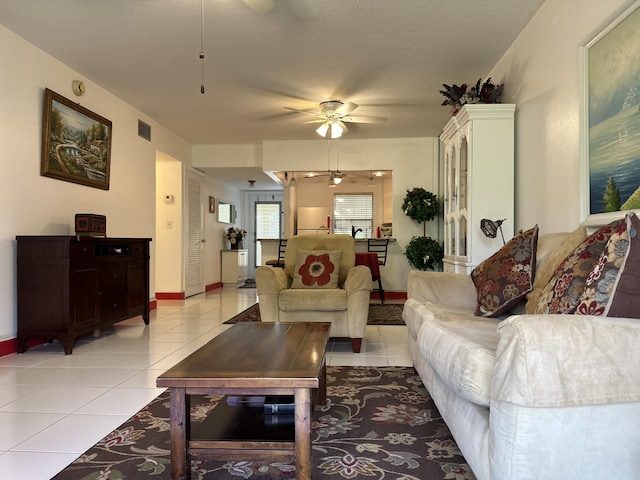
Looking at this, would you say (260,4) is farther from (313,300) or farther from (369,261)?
(369,261)

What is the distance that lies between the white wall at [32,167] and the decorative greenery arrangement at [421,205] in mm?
3765

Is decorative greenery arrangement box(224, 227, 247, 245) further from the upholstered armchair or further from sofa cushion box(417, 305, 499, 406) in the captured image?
sofa cushion box(417, 305, 499, 406)

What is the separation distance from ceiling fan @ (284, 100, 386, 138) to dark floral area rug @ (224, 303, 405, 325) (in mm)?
2219

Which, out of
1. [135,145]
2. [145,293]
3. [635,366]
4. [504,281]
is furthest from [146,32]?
[635,366]

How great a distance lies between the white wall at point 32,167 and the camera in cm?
311

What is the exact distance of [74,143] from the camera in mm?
3783

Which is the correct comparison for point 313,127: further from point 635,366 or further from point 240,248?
point 635,366

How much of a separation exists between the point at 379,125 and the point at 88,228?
372 centimetres

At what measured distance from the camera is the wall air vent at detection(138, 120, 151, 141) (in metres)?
5.03

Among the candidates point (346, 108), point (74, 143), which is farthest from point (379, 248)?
point (74, 143)

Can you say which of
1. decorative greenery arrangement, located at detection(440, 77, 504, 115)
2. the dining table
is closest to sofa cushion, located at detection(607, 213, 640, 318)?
decorative greenery arrangement, located at detection(440, 77, 504, 115)

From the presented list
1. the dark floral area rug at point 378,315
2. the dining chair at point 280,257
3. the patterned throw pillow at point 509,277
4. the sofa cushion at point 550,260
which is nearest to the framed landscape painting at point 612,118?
the sofa cushion at point 550,260

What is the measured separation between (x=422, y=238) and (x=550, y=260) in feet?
12.7

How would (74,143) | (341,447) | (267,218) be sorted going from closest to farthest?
(341,447), (74,143), (267,218)
